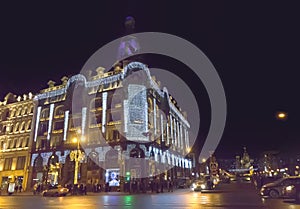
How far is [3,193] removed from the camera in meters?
40.1

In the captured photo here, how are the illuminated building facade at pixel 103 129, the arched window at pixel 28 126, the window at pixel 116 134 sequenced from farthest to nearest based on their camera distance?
the arched window at pixel 28 126 < the window at pixel 116 134 < the illuminated building facade at pixel 103 129

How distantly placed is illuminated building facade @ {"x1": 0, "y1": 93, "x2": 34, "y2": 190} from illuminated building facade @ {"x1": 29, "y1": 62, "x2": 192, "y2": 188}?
257 centimetres

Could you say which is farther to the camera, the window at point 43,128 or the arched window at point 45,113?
the arched window at point 45,113

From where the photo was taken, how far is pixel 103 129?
161 ft

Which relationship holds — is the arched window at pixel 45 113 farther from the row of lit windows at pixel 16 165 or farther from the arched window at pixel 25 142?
the row of lit windows at pixel 16 165

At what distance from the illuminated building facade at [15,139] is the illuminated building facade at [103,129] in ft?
8.43

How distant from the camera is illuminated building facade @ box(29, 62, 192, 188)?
46.5 m

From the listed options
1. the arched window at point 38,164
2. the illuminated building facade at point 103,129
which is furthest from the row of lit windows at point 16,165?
the arched window at point 38,164

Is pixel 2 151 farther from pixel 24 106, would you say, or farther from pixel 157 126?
pixel 157 126

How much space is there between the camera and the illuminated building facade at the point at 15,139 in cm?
5597

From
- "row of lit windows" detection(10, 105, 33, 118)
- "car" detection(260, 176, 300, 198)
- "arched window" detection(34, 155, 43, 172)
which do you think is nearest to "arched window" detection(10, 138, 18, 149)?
"row of lit windows" detection(10, 105, 33, 118)

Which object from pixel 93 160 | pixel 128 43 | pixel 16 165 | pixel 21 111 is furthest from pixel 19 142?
pixel 128 43

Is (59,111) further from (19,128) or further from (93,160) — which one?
(93,160)

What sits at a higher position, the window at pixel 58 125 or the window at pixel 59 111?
the window at pixel 59 111
